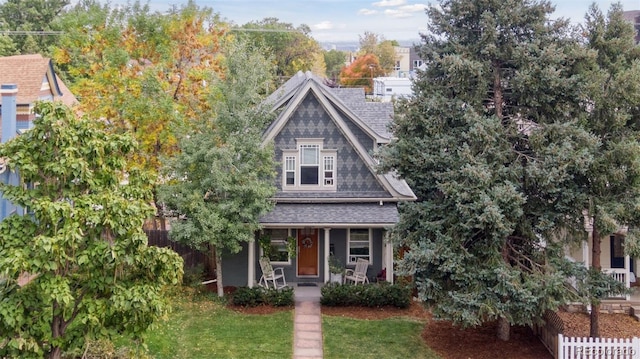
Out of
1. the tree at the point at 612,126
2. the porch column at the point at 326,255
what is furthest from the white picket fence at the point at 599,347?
the porch column at the point at 326,255

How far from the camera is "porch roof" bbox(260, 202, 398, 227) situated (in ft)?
68.0

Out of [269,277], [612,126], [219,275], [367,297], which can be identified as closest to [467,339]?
[367,297]

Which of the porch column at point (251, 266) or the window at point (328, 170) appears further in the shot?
the window at point (328, 170)

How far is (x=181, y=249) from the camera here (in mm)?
24281

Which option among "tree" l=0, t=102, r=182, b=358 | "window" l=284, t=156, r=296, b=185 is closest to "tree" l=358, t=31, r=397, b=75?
"window" l=284, t=156, r=296, b=185

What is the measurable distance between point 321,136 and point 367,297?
5.92 metres

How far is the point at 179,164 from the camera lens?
2005 centimetres

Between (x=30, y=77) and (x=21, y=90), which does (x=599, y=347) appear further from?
(x=30, y=77)

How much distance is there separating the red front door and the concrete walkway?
86 cm

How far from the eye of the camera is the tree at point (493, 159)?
14781 millimetres

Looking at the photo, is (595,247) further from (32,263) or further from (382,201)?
(32,263)

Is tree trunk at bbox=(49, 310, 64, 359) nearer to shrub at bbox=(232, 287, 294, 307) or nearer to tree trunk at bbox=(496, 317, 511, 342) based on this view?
shrub at bbox=(232, 287, 294, 307)

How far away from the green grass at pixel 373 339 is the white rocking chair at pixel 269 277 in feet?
10.5

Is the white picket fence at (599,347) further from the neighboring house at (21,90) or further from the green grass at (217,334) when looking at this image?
the neighboring house at (21,90)
